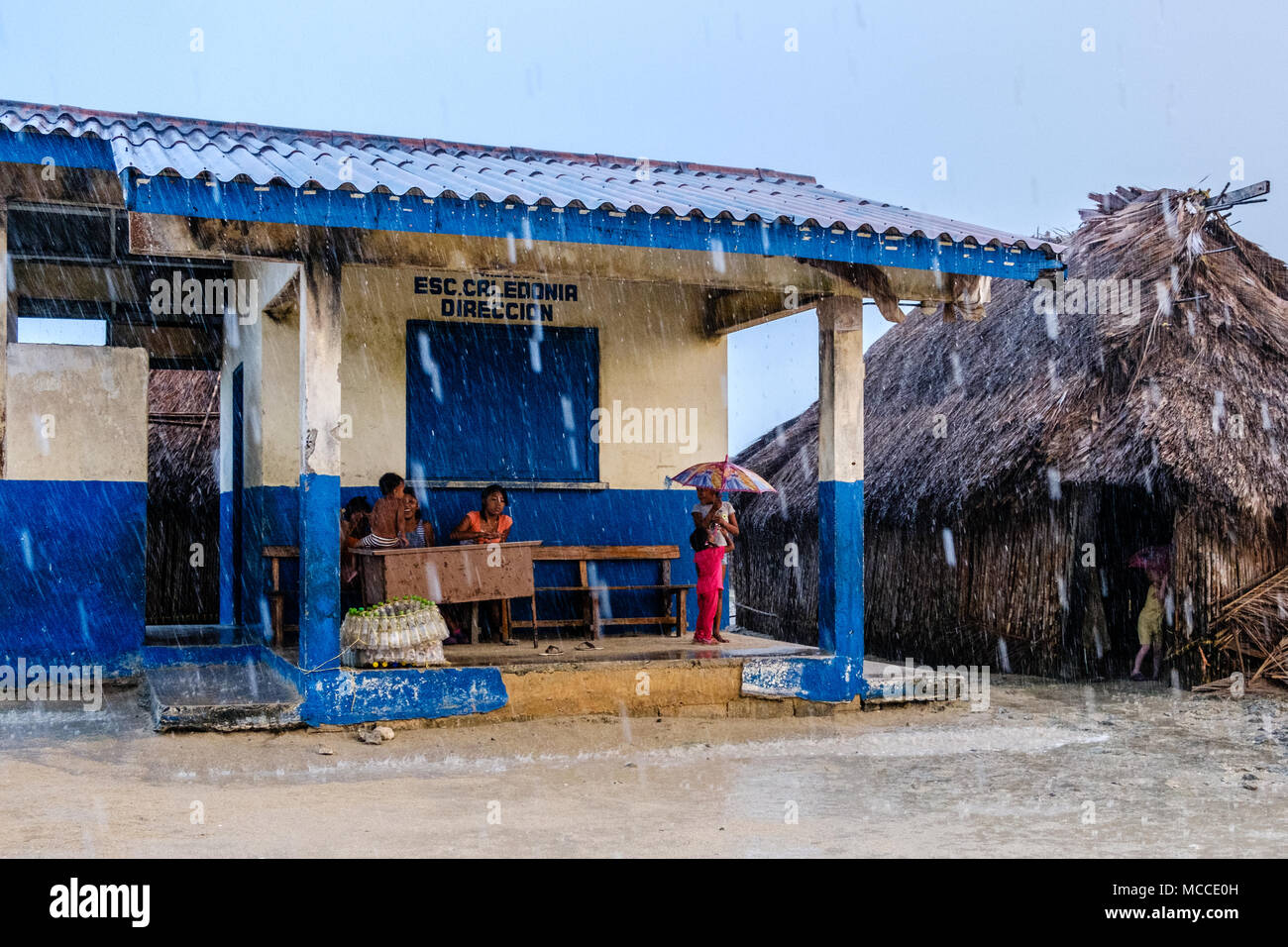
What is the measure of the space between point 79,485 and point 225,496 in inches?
91.1

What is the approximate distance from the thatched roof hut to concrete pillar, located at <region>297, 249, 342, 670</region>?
22.6ft

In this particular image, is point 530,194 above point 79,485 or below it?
above

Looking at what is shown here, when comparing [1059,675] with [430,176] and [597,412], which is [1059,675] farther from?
[430,176]

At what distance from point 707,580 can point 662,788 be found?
11.6 ft

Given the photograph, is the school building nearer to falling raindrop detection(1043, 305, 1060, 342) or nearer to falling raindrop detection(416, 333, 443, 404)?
falling raindrop detection(416, 333, 443, 404)

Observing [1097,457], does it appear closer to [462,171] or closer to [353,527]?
[462,171]

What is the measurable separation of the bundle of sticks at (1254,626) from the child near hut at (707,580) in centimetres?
468

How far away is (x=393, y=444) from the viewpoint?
10.7m

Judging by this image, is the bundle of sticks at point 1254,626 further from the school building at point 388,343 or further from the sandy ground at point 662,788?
the school building at point 388,343

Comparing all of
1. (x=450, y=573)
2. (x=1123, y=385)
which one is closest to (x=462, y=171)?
(x=450, y=573)

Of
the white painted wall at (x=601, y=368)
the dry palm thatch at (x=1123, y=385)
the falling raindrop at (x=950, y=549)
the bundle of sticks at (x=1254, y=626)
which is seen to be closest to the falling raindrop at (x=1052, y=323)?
the dry palm thatch at (x=1123, y=385)

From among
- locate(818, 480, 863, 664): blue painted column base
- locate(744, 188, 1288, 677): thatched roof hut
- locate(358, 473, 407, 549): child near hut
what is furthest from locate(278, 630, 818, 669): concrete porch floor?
locate(744, 188, 1288, 677): thatched roof hut

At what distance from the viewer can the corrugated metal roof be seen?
27.3 ft

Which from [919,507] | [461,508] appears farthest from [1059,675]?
[461,508]
